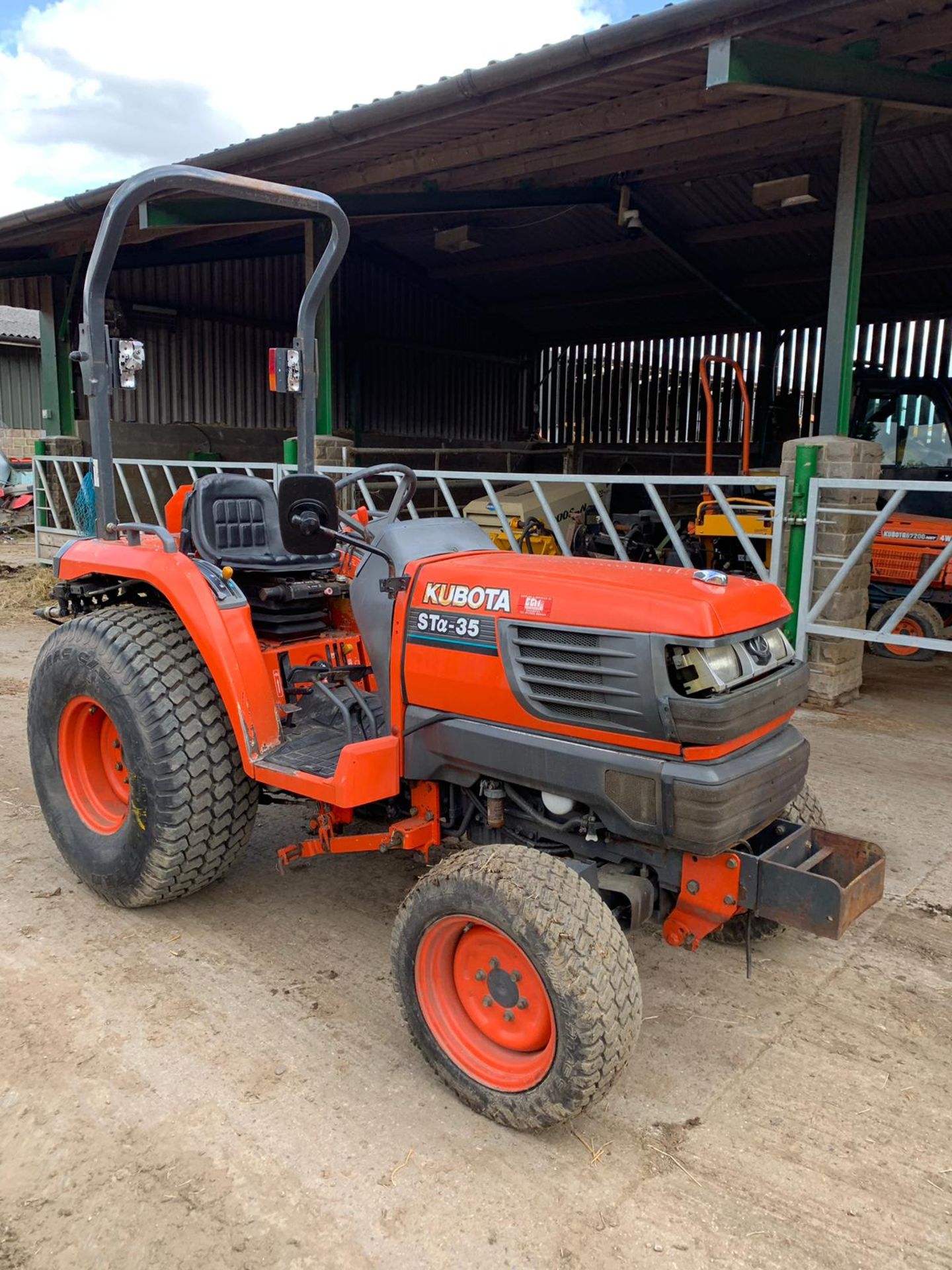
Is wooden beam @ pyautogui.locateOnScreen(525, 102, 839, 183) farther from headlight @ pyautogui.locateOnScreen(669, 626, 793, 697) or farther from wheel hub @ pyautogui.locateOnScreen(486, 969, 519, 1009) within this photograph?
wheel hub @ pyautogui.locateOnScreen(486, 969, 519, 1009)

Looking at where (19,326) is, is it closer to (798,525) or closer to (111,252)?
(798,525)

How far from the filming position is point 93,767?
10.9 ft

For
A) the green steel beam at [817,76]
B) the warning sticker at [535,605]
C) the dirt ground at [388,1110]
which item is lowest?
the dirt ground at [388,1110]

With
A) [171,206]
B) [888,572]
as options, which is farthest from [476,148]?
[888,572]

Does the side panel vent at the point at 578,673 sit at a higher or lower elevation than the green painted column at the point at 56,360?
lower

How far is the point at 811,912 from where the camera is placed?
2188mm

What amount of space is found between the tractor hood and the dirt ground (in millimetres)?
1102

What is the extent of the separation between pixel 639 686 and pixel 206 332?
484 inches

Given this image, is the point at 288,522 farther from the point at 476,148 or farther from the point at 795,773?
the point at 476,148

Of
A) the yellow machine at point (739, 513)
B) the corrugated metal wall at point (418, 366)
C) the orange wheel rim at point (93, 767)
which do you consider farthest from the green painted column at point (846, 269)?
the corrugated metal wall at point (418, 366)

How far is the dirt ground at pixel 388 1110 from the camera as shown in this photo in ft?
6.03

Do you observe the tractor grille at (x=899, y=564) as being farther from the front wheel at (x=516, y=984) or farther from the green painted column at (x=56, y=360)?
the green painted column at (x=56, y=360)

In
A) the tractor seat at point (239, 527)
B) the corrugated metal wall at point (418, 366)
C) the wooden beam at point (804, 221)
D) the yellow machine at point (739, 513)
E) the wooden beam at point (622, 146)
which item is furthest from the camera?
the corrugated metal wall at point (418, 366)

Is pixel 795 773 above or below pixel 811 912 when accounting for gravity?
above
